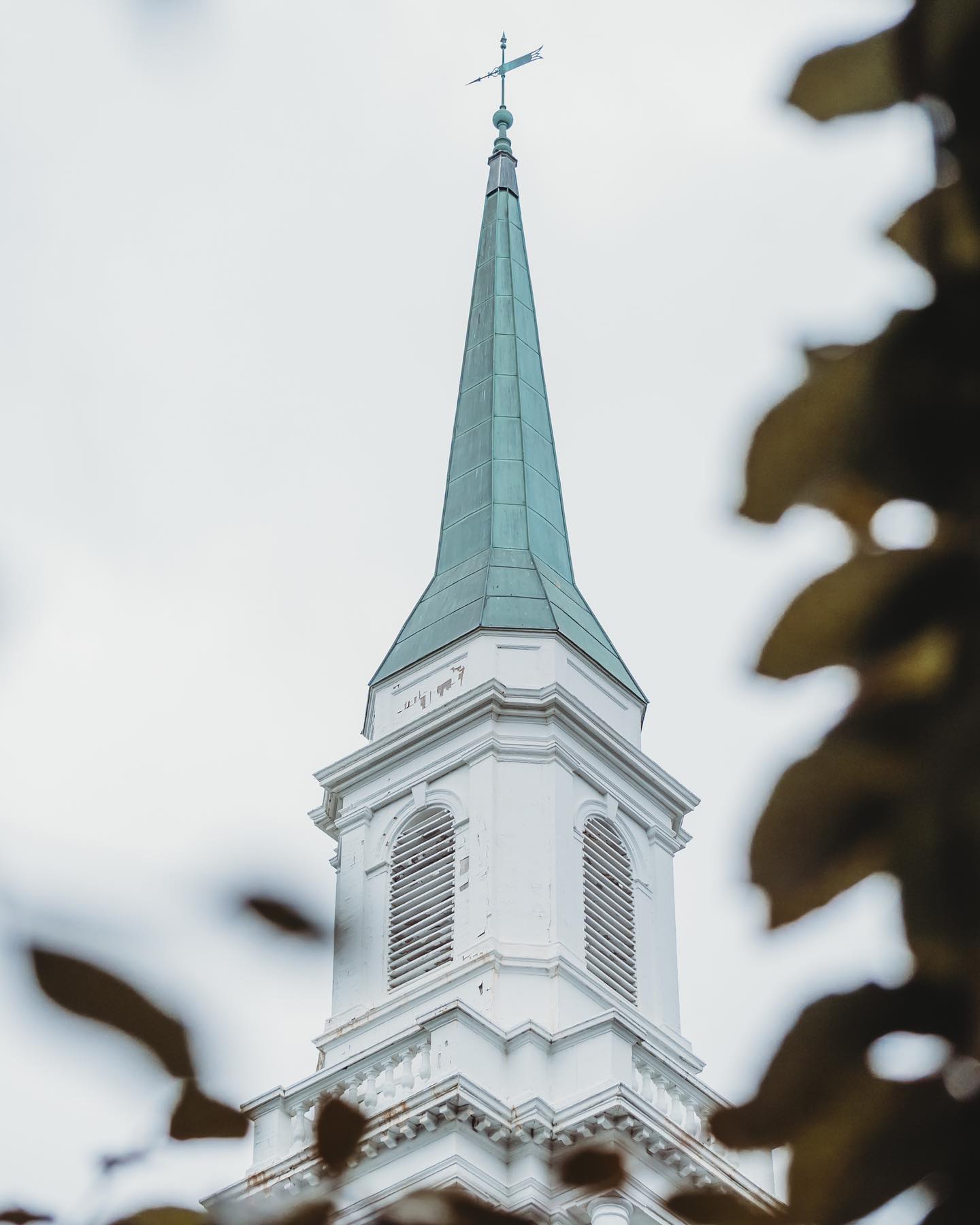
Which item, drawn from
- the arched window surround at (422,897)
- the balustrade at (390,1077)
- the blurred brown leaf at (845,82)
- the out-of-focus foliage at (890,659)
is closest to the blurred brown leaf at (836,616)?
the out-of-focus foliage at (890,659)

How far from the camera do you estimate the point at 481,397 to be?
107 ft

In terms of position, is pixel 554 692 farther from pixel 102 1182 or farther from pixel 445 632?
pixel 102 1182

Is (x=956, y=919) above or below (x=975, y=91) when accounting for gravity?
below

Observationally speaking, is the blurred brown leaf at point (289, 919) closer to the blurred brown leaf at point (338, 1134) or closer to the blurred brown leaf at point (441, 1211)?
the blurred brown leaf at point (338, 1134)

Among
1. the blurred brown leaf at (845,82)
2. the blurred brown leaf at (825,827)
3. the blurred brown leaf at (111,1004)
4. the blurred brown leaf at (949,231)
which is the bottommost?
the blurred brown leaf at (825,827)

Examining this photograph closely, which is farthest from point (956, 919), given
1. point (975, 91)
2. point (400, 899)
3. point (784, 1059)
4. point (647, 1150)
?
point (400, 899)

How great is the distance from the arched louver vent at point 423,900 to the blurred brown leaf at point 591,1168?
70.6 ft

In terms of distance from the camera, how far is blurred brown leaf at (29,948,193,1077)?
192 centimetres

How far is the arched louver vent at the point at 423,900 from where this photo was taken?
23.8 metres

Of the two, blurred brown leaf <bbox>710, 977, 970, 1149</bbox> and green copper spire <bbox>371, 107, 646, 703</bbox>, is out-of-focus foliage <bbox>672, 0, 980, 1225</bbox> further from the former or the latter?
green copper spire <bbox>371, 107, 646, 703</bbox>

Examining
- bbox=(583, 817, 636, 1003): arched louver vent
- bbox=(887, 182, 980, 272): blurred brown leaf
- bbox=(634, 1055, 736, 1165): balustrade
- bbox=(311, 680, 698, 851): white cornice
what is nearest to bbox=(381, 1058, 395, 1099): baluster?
bbox=(634, 1055, 736, 1165): balustrade

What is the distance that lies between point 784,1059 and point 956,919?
219mm

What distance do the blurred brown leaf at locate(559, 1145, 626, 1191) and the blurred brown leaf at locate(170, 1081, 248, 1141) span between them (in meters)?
0.35

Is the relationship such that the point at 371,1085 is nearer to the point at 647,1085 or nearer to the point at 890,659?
the point at 647,1085
